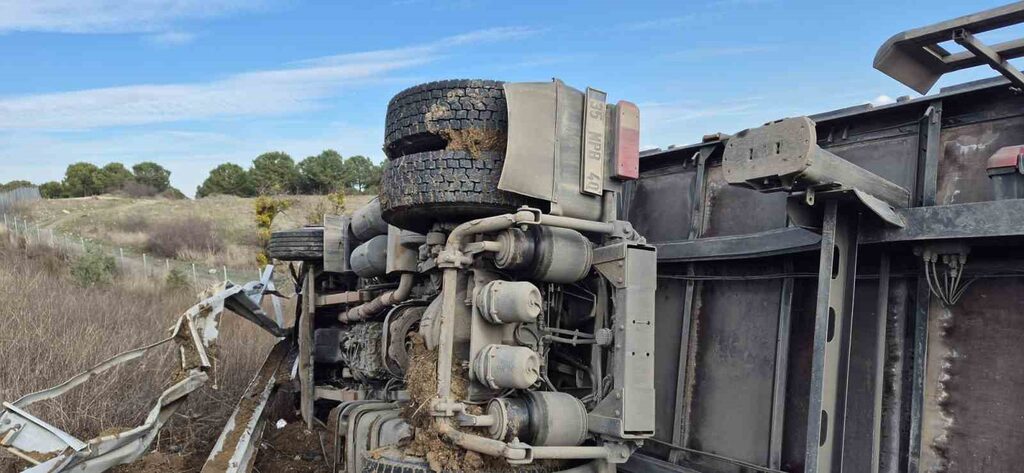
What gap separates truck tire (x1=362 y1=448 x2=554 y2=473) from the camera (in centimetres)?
377

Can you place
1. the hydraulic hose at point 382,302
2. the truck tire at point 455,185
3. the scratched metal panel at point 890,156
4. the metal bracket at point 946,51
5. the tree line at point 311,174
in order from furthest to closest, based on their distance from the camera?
1. the tree line at point 311,174
2. the hydraulic hose at point 382,302
3. the truck tire at point 455,185
4. the scratched metal panel at point 890,156
5. the metal bracket at point 946,51

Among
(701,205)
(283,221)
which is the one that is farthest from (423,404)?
(283,221)

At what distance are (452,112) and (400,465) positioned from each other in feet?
6.32

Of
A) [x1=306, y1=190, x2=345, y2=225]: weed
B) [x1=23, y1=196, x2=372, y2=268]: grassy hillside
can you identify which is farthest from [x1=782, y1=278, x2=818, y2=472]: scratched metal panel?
[x1=23, y1=196, x2=372, y2=268]: grassy hillside

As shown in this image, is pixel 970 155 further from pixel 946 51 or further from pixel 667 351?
pixel 667 351

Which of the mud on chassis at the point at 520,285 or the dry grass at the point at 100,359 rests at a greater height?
the mud on chassis at the point at 520,285

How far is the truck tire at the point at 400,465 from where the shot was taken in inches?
148

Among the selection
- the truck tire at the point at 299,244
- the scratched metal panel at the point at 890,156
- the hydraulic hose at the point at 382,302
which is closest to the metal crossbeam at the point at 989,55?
the scratched metal panel at the point at 890,156

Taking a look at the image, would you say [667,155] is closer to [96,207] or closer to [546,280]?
[546,280]

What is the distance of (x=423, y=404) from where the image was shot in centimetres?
400

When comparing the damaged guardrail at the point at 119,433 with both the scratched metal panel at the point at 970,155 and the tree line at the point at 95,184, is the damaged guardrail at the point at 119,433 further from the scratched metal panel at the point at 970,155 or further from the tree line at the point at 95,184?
the tree line at the point at 95,184

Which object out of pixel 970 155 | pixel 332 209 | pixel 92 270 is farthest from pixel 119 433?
pixel 332 209

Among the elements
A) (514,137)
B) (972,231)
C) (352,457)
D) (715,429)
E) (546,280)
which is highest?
(514,137)

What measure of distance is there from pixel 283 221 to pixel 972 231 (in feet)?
106
